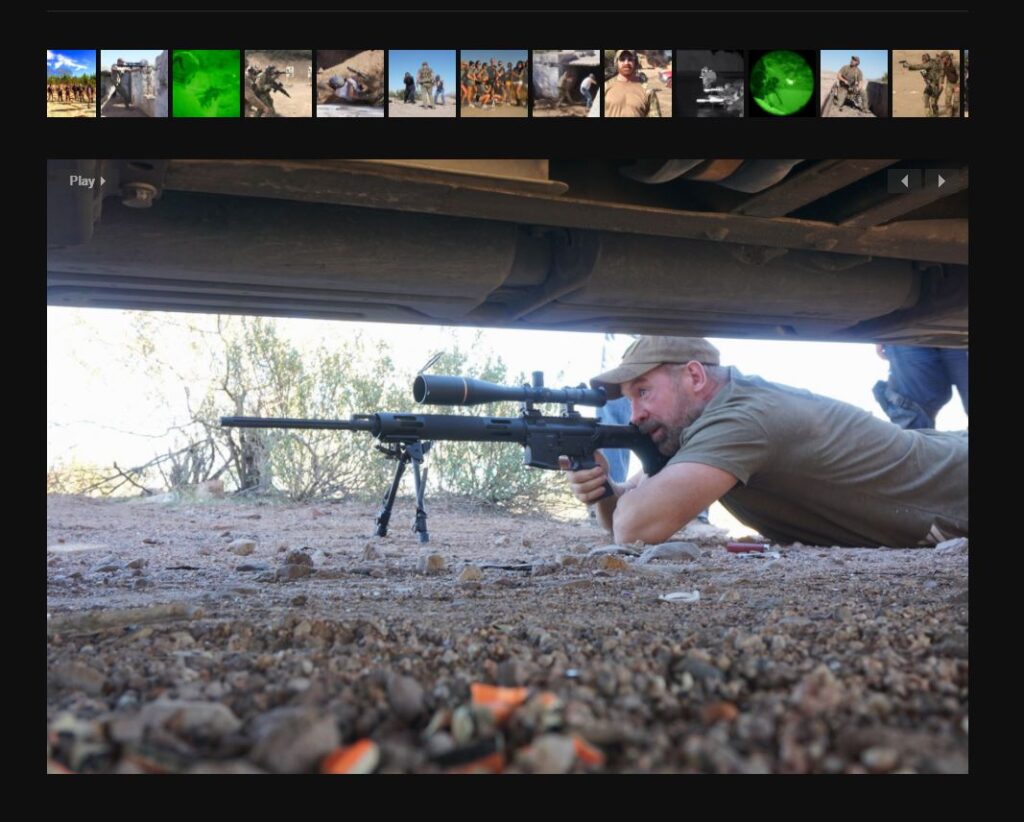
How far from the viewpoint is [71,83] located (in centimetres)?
145

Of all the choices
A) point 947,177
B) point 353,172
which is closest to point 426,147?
point 353,172

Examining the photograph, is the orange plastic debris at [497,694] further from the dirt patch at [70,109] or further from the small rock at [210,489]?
the small rock at [210,489]

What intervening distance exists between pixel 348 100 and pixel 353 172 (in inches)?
19.9

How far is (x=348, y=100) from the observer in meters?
1.50

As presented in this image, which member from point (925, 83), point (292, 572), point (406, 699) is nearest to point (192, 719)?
point (406, 699)

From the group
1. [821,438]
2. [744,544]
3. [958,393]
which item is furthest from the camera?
[958,393]

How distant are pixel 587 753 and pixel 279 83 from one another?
1.10 meters

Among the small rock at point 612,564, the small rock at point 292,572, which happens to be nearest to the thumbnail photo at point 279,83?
the small rock at point 292,572

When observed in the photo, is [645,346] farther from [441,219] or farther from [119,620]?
[119,620]

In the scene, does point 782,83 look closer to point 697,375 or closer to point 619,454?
point 697,375

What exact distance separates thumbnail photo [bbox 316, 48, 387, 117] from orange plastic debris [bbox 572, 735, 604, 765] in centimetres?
100

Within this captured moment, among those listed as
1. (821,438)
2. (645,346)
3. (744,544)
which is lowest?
(744,544)

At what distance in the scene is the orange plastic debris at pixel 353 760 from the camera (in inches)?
38.2

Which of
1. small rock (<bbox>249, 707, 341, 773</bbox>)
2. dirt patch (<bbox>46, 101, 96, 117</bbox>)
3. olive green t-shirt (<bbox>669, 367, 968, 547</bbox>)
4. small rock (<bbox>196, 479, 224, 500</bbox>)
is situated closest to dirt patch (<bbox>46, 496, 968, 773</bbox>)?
small rock (<bbox>249, 707, 341, 773</bbox>)
